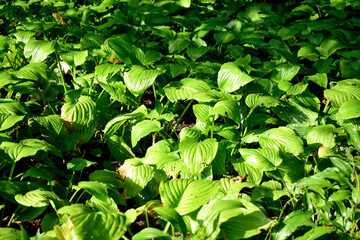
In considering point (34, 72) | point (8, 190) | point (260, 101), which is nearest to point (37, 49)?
point (34, 72)

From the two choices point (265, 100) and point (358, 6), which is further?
point (358, 6)

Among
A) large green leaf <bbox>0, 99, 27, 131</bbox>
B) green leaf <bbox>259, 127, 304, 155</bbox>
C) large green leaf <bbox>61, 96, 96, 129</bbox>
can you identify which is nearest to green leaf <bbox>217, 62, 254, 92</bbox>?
green leaf <bbox>259, 127, 304, 155</bbox>

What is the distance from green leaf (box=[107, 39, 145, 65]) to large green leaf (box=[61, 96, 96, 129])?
20.3 inches

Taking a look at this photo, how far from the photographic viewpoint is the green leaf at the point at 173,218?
147 centimetres

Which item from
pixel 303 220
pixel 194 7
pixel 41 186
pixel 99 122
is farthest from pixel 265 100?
Answer: pixel 194 7

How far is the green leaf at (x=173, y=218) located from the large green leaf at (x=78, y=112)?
977 mm

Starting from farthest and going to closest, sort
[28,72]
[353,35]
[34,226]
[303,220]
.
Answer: [353,35], [28,72], [34,226], [303,220]

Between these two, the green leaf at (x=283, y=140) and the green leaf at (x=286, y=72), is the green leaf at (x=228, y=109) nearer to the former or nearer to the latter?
the green leaf at (x=283, y=140)

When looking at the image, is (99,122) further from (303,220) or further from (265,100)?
(303,220)

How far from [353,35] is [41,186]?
3.38 meters

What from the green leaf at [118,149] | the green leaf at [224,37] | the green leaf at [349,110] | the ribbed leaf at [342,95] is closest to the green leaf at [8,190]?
the green leaf at [118,149]

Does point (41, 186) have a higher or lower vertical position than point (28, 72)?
lower

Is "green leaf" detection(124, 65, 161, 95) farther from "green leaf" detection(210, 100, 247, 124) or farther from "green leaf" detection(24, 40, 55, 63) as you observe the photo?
"green leaf" detection(24, 40, 55, 63)

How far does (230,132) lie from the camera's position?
2.31 m
